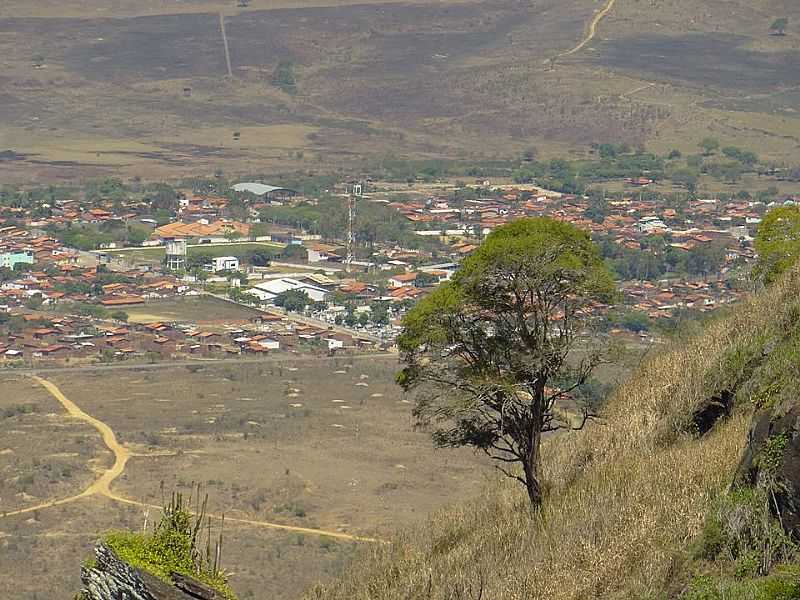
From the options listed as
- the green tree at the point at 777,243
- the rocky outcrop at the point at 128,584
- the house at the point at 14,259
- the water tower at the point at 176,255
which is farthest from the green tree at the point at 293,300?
the rocky outcrop at the point at 128,584

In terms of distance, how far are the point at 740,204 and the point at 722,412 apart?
67.3 m

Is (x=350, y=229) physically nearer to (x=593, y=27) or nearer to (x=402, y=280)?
(x=402, y=280)

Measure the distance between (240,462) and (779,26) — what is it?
88.2 meters

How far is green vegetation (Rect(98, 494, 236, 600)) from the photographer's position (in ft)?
31.1

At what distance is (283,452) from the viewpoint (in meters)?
34.5

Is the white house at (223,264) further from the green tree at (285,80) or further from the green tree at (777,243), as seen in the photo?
the green tree at (285,80)

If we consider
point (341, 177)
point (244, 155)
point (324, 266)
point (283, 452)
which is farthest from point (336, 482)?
point (244, 155)

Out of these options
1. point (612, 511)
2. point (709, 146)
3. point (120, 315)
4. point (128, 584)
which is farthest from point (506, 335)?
point (709, 146)

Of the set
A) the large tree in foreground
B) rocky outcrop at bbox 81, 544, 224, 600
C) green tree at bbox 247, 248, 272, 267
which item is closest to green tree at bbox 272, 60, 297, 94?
green tree at bbox 247, 248, 272, 267

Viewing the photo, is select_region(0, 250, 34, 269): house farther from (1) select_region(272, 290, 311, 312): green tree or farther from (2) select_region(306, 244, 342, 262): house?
(1) select_region(272, 290, 311, 312): green tree

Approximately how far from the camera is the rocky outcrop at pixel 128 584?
29.3ft

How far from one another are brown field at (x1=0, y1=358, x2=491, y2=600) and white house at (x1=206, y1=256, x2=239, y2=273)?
16.8 metres

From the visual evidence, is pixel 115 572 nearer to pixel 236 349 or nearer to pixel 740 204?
pixel 236 349

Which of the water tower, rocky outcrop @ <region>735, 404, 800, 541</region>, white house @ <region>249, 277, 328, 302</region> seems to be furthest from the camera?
the water tower
